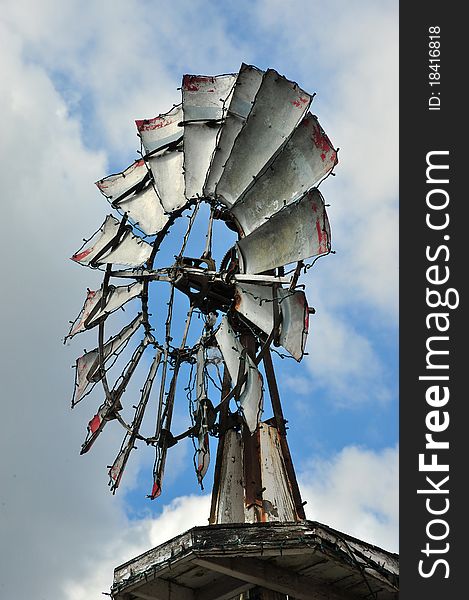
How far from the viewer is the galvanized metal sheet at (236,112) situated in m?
18.3

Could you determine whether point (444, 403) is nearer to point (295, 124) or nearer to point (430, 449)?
point (430, 449)

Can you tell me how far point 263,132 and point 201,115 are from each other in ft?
5.20

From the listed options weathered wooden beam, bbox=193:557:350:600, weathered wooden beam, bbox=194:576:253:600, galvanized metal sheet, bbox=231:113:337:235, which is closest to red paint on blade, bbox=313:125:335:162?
galvanized metal sheet, bbox=231:113:337:235

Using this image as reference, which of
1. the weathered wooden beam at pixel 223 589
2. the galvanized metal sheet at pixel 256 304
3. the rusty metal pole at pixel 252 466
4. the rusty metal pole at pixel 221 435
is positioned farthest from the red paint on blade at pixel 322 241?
the weathered wooden beam at pixel 223 589

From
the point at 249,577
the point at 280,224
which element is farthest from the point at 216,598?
the point at 280,224

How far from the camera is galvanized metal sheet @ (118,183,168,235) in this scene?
18594mm

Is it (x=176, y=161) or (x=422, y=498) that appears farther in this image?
(x=176, y=161)

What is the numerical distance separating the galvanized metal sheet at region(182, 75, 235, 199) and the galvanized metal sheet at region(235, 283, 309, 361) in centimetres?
262

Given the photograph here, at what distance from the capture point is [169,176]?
18984 mm

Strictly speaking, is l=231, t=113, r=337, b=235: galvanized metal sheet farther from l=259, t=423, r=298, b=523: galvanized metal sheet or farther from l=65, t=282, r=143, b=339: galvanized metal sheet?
l=259, t=423, r=298, b=523: galvanized metal sheet

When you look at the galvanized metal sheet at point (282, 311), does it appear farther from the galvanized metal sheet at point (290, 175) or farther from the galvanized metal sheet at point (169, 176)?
the galvanized metal sheet at point (169, 176)

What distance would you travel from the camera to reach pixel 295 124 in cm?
1741

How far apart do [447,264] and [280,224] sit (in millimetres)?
4061

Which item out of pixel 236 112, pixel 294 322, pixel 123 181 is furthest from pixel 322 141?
pixel 123 181
